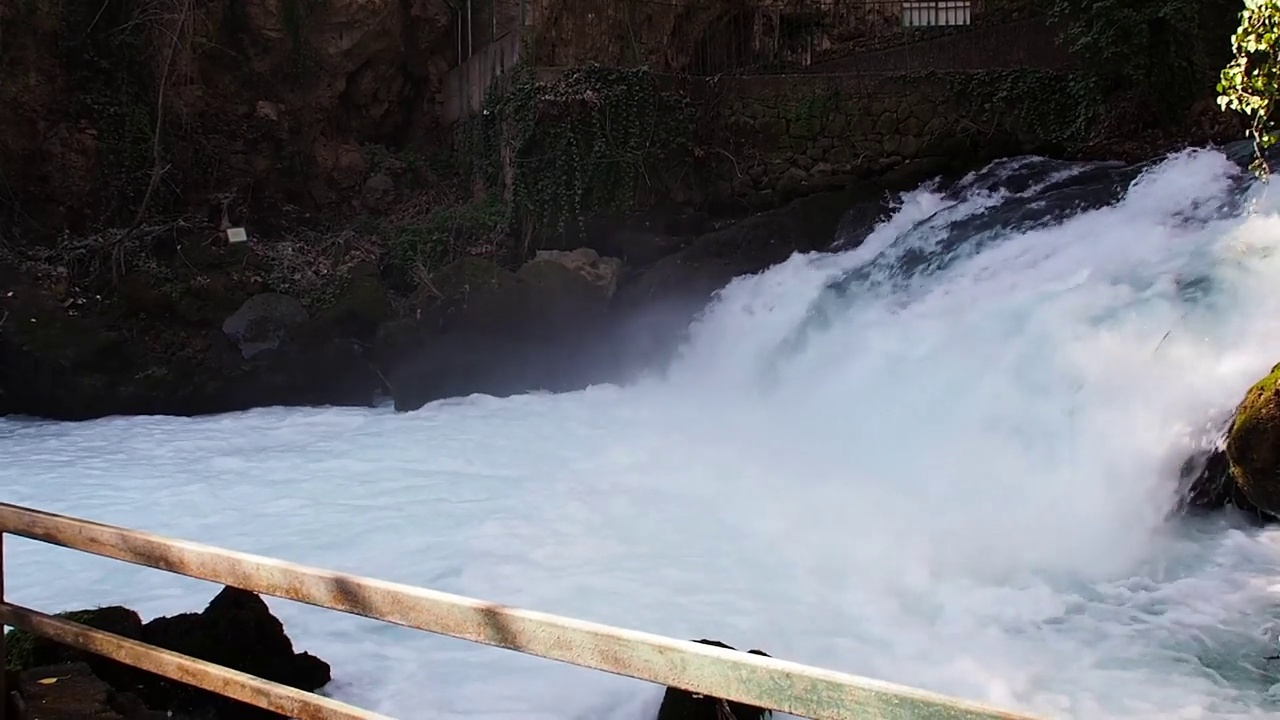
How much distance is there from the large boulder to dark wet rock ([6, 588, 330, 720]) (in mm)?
6837

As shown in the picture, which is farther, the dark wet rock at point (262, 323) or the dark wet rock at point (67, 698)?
the dark wet rock at point (262, 323)

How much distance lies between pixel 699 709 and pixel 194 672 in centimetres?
189

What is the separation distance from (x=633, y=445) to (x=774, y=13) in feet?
37.2

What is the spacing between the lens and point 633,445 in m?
8.78

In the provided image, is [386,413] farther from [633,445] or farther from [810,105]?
[810,105]

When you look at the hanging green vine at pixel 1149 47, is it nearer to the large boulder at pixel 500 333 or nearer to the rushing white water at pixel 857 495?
the rushing white water at pixel 857 495

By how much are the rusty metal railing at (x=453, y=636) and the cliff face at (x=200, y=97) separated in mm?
12887

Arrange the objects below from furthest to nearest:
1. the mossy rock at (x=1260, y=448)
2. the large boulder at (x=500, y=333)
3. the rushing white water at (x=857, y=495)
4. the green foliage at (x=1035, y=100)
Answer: the green foliage at (x=1035, y=100) < the large boulder at (x=500, y=333) < the mossy rock at (x=1260, y=448) < the rushing white water at (x=857, y=495)

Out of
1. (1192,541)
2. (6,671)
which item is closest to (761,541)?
(1192,541)

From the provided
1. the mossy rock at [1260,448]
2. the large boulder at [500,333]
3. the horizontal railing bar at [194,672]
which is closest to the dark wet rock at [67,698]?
the horizontal railing bar at [194,672]

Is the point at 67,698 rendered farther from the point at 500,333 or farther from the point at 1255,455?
the point at 500,333

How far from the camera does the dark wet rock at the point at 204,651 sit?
12.3 feet

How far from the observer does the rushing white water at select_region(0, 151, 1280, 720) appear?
459 centimetres

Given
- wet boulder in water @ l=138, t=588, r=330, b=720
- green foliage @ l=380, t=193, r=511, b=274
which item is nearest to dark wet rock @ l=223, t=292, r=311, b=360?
green foliage @ l=380, t=193, r=511, b=274
